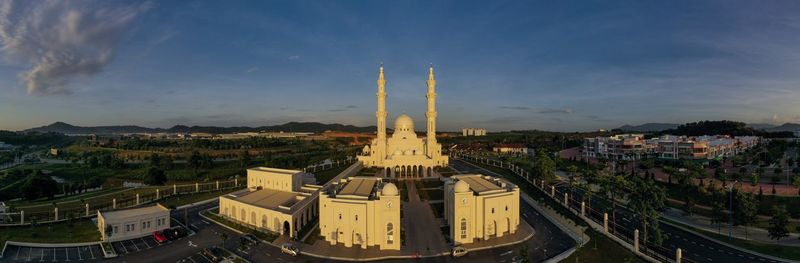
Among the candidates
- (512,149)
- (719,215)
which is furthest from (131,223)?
(512,149)

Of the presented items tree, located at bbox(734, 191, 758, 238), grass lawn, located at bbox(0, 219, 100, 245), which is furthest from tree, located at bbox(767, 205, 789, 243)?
grass lawn, located at bbox(0, 219, 100, 245)

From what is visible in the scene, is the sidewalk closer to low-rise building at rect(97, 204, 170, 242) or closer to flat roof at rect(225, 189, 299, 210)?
flat roof at rect(225, 189, 299, 210)

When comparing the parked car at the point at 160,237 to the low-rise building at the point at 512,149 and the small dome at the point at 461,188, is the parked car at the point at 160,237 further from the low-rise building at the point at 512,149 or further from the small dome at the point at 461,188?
the low-rise building at the point at 512,149

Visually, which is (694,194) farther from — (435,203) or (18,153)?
(18,153)

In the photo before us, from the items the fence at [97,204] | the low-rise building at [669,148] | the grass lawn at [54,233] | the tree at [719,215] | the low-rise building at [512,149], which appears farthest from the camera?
the low-rise building at [512,149]

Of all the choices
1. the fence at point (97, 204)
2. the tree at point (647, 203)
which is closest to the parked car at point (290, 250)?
the fence at point (97, 204)

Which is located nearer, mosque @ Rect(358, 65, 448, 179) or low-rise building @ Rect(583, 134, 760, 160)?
mosque @ Rect(358, 65, 448, 179)
